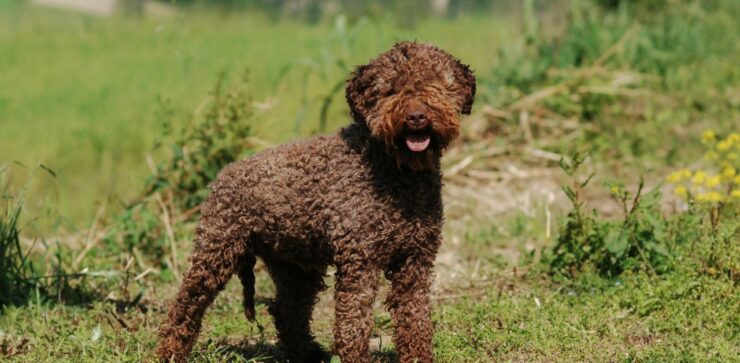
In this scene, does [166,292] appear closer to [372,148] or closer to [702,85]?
[372,148]

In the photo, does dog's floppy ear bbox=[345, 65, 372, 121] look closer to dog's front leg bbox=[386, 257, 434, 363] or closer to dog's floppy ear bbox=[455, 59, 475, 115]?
dog's floppy ear bbox=[455, 59, 475, 115]

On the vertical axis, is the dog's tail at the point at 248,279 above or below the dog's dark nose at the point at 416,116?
below

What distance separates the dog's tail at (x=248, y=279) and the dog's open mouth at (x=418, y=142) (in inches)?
47.0

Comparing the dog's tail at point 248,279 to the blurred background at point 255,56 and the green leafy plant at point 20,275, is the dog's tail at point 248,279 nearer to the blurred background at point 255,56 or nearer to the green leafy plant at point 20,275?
the green leafy plant at point 20,275

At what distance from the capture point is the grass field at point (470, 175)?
229 inches

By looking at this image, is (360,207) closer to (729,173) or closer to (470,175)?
(729,173)

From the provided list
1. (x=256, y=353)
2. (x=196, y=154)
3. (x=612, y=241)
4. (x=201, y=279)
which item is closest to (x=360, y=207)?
(x=201, y=279)

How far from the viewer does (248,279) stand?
539cm

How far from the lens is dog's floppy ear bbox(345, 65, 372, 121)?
4695 millimetres

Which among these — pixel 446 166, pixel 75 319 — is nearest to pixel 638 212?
pixel 446 166

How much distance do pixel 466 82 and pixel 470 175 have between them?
4430 mm

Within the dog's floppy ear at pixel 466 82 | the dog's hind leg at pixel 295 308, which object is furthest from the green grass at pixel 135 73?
the dog's floppy ear at pixel 466 82

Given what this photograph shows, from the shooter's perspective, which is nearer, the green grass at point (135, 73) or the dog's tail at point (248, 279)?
the dog's tail at point (248, 279)

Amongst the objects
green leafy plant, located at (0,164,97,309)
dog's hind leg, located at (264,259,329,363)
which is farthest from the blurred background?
dog's hind leg, located at (264,259,329,363)
